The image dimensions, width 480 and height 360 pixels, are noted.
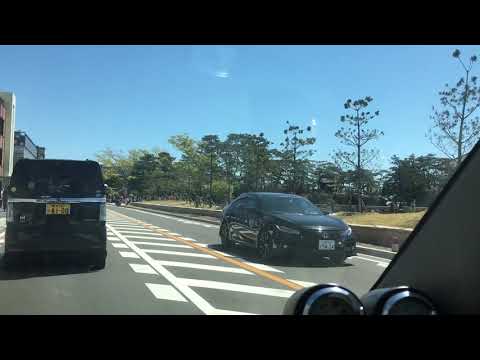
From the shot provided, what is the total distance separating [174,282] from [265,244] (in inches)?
127

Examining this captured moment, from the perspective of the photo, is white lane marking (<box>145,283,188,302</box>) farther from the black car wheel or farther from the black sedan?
the black car wheel

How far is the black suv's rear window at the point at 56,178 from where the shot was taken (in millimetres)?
8438

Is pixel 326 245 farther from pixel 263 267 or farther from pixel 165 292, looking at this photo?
pixel 165 292

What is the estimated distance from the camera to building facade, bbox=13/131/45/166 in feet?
20.8

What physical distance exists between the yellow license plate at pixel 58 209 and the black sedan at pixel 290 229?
415 centimetres

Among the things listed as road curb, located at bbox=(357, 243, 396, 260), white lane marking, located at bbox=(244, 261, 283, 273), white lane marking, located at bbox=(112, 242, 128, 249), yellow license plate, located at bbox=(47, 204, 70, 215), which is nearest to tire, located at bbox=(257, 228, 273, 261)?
white lane marking, located at bbox=(244, 261, 283, 273)

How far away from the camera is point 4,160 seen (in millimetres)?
8523

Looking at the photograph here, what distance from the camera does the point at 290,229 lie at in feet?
32.5

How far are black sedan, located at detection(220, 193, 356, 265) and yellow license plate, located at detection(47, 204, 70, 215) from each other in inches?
163

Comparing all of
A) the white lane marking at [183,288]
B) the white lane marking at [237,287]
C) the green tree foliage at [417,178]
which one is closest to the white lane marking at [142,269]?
the white lane marking at [183,288]

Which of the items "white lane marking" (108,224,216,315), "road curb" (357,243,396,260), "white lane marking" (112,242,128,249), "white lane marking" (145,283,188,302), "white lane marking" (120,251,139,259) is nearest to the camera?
"white lane marking" (108,224,216,315)

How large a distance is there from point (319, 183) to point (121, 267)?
165 inches

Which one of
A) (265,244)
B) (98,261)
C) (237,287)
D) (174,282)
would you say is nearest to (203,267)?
(265,244)
